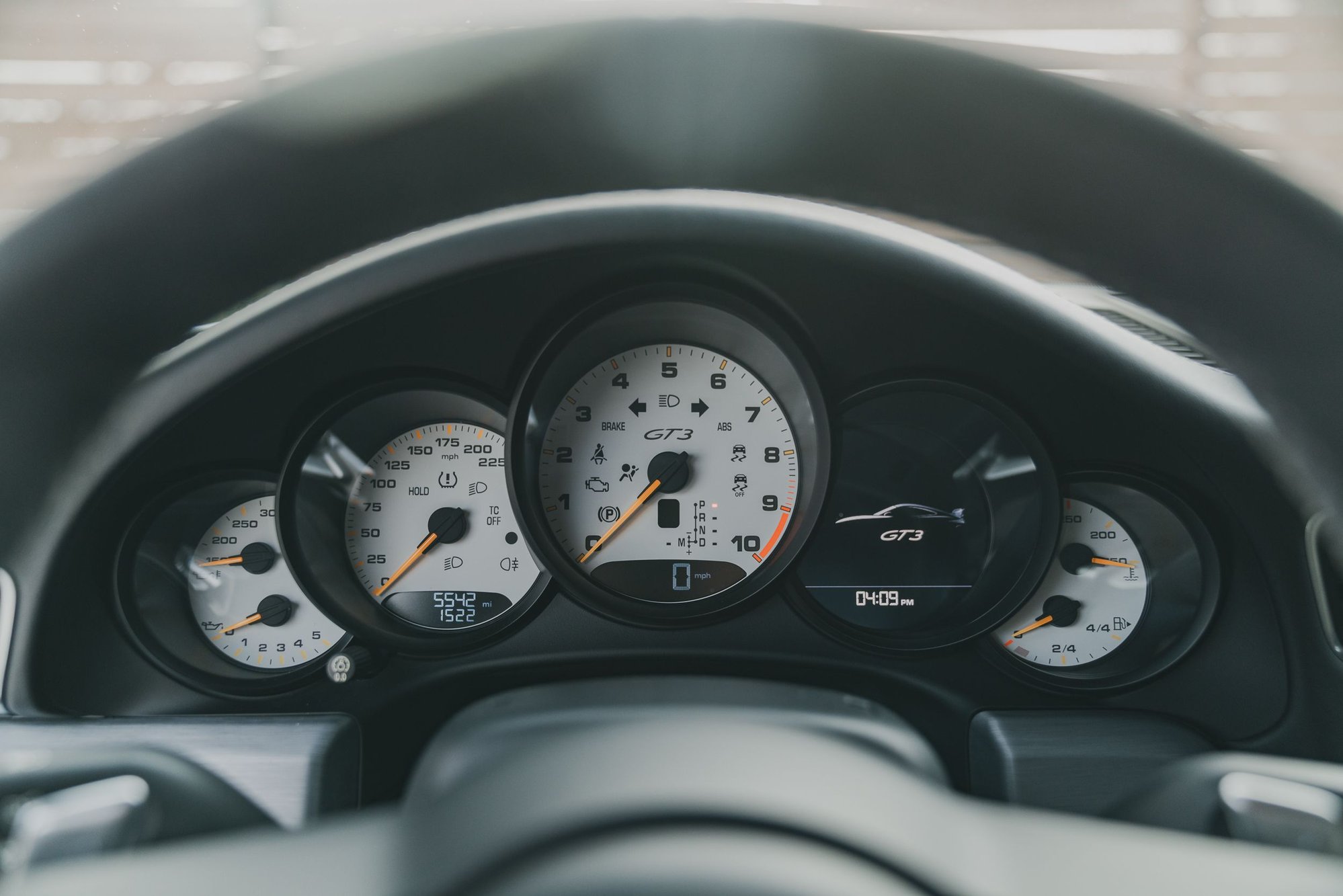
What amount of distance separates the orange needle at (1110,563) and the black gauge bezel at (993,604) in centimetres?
16

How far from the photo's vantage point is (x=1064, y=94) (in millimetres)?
649

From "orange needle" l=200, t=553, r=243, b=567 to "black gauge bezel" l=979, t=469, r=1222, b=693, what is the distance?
1554mm

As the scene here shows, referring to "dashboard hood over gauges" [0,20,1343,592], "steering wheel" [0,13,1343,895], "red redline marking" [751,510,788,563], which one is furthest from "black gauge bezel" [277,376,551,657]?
"steering wheel" [0,13,1343,895]

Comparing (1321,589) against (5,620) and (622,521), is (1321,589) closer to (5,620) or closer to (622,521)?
(622,521)

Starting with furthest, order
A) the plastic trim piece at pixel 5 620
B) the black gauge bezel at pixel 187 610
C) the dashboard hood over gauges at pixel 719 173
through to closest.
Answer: the black gauge bezel at pixel 187 610 < the plastic trim piece at pixel 5 620 < the dashboard hood over gauges at pixel 719 173

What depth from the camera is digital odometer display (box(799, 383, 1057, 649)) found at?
6.31 feet

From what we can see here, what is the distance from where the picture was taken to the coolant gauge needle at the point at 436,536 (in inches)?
78.3

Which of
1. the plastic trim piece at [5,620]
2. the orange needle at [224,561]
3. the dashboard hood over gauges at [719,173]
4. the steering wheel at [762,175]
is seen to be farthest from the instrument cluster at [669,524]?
the steering wheel at [762,175]

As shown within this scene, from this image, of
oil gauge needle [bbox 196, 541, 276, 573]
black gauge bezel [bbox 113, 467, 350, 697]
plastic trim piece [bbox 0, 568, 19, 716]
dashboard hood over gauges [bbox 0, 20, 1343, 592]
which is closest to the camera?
dashboard hood over gauges [bbox 0, 20, 1343, 592]

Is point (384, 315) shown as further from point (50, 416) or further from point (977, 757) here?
point (977, 757)

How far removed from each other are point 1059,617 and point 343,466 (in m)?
1.56

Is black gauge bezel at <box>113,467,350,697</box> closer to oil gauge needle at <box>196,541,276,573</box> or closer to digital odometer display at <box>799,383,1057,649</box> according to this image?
oil gauge needle at <box>196,541,276,573</box>

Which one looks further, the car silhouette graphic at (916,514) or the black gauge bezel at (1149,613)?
the car silhouette graphic at (916,514)

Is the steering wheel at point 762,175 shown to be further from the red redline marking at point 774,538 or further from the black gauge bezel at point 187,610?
the red redline marking at point 774,538
